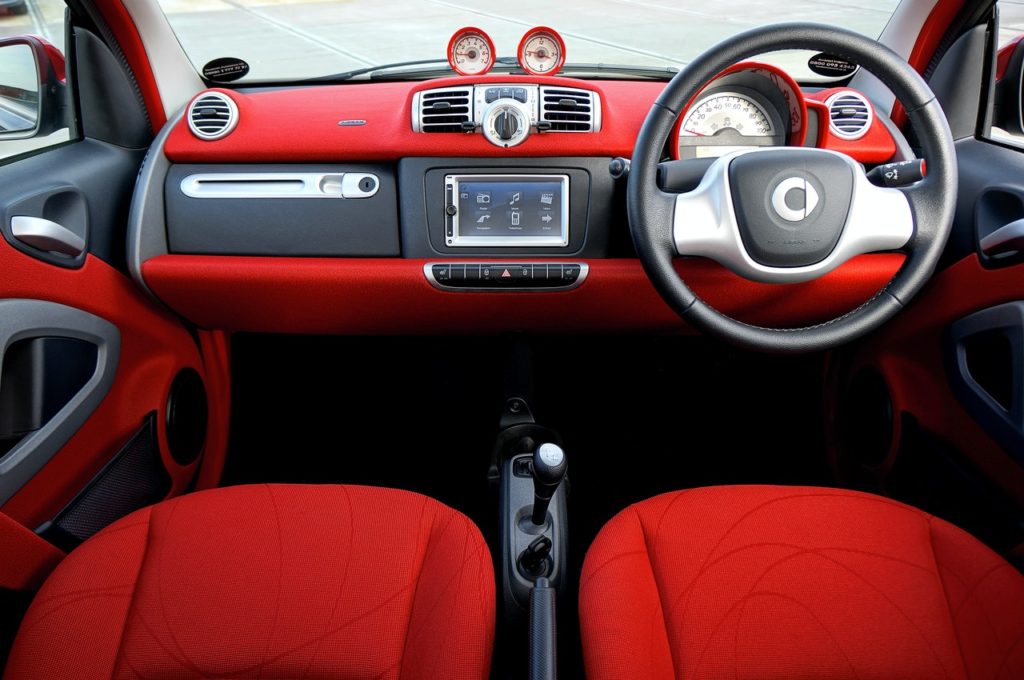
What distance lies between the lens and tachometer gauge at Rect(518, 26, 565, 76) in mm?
1732

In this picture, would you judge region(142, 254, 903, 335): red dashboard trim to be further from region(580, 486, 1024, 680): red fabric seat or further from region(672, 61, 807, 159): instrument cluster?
region(580, 486, 1024, 680): red fabric seat

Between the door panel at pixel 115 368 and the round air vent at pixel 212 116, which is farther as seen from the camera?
the round air vent at pixel 212 116

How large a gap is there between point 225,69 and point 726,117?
1334 millimetres

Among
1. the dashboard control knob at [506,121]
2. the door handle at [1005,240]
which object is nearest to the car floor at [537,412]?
the dashboard control knob at [506,121]

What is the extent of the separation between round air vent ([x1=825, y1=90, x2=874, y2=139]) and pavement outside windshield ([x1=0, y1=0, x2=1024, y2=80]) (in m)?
1.37

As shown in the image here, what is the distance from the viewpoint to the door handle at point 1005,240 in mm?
1334

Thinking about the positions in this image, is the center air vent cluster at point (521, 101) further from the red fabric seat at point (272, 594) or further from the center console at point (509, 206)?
the red fabric seat at point (272, 594)

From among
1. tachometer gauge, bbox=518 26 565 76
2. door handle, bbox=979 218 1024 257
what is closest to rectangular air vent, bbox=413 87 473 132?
tachometer gauge, bbox=518 26 565 76

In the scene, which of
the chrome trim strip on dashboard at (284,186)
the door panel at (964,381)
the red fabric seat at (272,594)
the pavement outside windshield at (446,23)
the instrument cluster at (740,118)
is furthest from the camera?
the pavement outside windshield at (446,23)

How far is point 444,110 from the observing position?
1583 mm

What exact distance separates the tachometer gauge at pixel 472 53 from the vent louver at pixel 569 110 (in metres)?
0.24

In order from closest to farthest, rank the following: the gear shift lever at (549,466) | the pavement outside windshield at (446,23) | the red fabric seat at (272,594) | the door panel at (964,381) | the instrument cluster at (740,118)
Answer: the red fabric seat at (272,594) → the gear shift lever at (549,466) → the door panel at (964,381) → the instrument cluster at (740,118) → the pavement outside windshield at (446,23)

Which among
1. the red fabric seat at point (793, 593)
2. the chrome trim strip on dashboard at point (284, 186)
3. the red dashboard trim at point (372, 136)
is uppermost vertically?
the red dashboard trim at point (372, 136)

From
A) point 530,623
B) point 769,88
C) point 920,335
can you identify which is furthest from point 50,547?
point 920,335
